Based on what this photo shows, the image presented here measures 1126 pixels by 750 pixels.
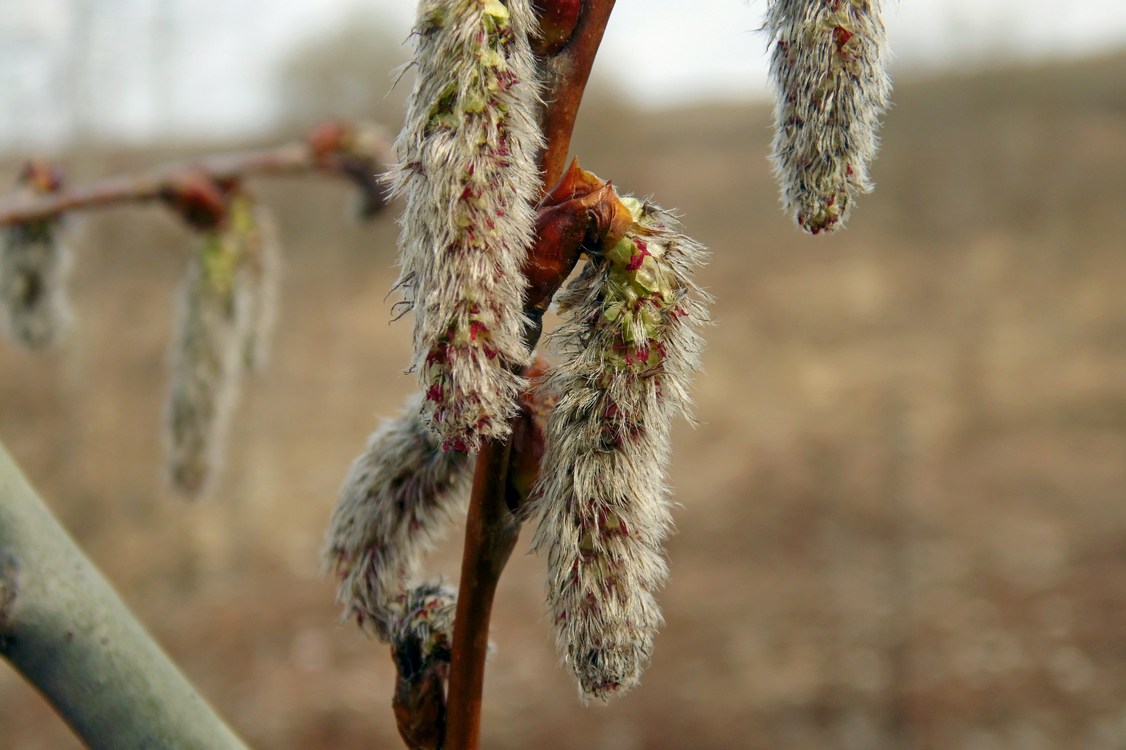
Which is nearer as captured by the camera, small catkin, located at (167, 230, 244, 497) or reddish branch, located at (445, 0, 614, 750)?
reddish branch, located at (445, 0, 614, 750)

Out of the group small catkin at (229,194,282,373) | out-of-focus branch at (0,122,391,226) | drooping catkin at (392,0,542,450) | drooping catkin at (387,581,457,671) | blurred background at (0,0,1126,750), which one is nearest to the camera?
drooping catkin at (392,0,542,450)

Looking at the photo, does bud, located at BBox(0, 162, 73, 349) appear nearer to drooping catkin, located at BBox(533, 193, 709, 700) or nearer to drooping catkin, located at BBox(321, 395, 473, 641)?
Result: drooping catkin, located at BBox(321, 395, 473, 641)

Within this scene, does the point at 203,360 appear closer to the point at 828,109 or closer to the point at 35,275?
the point at 35,275

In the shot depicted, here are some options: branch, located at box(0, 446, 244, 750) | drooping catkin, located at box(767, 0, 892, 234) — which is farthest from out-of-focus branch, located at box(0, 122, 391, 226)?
drooping catkin, located at box(767, 0, 892, 234)

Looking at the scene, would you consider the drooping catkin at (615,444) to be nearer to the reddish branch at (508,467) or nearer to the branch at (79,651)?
the reddish branch at (508,467)

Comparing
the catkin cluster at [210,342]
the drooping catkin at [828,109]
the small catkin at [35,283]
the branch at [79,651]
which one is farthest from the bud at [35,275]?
the drooping catkin at [828,109]

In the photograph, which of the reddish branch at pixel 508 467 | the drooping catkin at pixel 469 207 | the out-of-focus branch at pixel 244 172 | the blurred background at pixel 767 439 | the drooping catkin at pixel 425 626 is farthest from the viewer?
the blurred background at pixel 767 439
